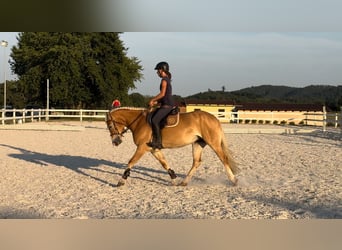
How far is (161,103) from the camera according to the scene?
5.86 metres

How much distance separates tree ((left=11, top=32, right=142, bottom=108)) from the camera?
35.8m

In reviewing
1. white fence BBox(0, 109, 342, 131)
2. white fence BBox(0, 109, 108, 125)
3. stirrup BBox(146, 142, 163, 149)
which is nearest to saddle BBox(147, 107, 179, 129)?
stirrup BBox(146, 142, 163, 149)

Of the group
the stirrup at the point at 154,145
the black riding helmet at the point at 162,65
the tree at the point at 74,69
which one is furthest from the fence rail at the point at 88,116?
the black riding helmet at the point at 162,65

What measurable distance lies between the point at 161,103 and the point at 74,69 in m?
31.4

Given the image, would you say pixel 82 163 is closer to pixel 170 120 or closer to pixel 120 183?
pixel 120 183

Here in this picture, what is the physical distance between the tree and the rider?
3043cm

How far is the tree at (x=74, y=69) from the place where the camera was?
35.8m

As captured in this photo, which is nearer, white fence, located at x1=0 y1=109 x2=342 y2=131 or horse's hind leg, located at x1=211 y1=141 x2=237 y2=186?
horse's hind leg, located at x1=211 y1=141 x2=237 y2=186

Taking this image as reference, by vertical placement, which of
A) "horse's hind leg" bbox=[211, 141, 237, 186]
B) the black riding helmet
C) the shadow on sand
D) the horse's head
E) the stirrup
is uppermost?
the black riding helmet

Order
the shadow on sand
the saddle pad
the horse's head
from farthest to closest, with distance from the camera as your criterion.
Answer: the shadow on sand < the horse's head < the saddle pad

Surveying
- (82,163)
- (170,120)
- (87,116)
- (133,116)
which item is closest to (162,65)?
(170,120)

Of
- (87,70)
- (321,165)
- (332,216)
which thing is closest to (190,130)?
(332,216)

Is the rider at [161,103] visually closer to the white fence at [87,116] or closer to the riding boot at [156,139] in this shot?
the riding boot at [156,139]

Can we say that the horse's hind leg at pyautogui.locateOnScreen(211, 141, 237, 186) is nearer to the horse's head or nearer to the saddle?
the saddle
